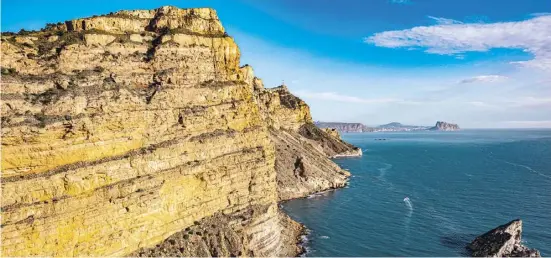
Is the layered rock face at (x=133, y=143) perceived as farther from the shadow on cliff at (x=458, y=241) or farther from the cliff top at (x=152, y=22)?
the shadow on cliff at (x=458, y=241)

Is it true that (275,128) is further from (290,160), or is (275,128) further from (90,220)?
(90,220)

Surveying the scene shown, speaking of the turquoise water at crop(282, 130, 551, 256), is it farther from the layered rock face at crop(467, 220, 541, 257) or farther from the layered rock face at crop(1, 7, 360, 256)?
the layered rock face at crop(1, 7, 360, 256)

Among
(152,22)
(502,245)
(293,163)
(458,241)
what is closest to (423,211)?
(458,241)

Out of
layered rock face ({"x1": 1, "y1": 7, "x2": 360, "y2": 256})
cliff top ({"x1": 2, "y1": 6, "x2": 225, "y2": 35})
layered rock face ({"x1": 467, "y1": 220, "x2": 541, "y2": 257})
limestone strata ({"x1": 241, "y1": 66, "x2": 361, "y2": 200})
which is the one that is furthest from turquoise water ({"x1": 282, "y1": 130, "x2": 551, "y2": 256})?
cliff top ({"x1": 2, "y1": 6, "x2": 225, "y2": 35})

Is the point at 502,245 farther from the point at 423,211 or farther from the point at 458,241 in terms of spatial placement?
the point at 423,211

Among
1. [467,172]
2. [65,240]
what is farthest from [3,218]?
[467,172]
